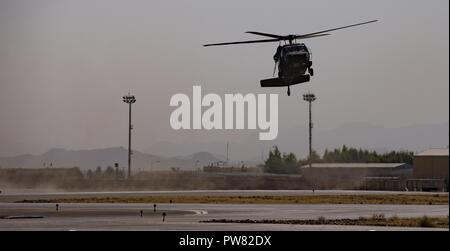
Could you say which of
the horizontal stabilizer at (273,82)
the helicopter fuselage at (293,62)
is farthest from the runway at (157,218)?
the helicopter fuselage at (293,62)

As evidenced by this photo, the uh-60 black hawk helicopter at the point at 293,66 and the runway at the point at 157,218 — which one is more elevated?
the uh-60 black hawk helicopter at the point at 293,66

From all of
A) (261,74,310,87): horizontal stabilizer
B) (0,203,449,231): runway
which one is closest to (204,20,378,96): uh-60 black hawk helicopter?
(261,74,310,87): horizontal stabilizer

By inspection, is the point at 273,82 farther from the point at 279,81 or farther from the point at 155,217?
the point at 155,217

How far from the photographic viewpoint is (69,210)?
9562cm

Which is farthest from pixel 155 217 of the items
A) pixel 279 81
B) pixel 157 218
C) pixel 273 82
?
pixel 279 81

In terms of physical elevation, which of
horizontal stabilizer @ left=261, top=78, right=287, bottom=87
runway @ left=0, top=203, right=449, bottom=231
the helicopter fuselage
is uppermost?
the helicopter fuselage

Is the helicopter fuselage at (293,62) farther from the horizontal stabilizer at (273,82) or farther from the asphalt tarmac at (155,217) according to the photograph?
the asphalt tarmac at (155,217)

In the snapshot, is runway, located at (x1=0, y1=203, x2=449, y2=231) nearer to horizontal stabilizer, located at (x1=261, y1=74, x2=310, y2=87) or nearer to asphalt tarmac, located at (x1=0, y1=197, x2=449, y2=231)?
asphalt tarmac, located at (x1=0, y1=197, x2=449, y2=231)

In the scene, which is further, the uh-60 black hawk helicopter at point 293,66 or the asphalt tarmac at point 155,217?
the uh-60 black hawk helicopter at point 293,66
